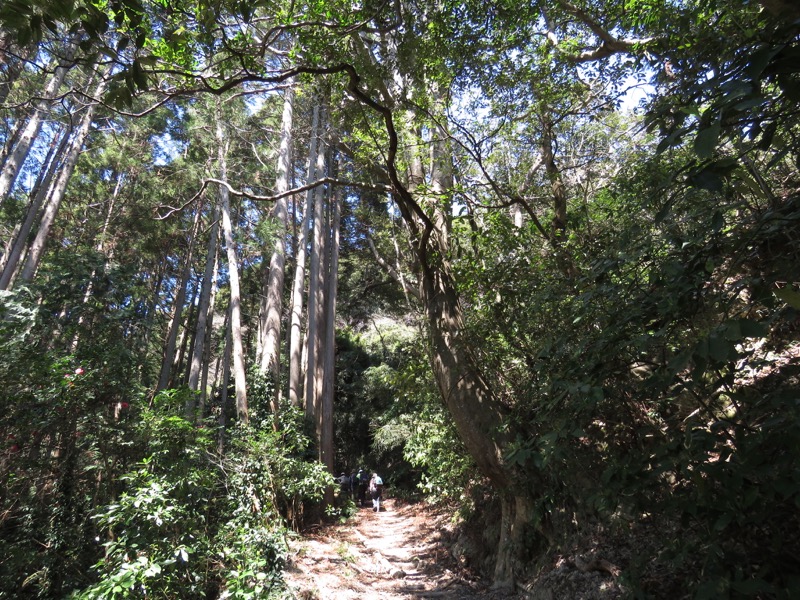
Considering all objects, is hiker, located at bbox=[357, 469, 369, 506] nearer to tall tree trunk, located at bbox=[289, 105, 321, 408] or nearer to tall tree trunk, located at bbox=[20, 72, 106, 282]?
tall tree trunk, located at bbox=[289, 105, 321, 408]

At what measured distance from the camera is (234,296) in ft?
36.8

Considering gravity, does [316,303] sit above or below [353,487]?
above

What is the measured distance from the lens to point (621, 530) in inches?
159

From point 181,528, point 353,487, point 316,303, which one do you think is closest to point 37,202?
point 316,303

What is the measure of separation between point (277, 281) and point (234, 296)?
1.53m

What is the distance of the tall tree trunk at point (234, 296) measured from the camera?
9.80 metres

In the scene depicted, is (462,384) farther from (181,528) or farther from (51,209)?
(51,209)

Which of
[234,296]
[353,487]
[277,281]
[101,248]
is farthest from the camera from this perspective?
[353,487]

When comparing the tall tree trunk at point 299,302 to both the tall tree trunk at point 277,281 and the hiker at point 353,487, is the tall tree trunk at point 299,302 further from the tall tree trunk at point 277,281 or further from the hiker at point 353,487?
the hiker at point 353,487

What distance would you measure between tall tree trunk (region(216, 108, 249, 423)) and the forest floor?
10.4 feet

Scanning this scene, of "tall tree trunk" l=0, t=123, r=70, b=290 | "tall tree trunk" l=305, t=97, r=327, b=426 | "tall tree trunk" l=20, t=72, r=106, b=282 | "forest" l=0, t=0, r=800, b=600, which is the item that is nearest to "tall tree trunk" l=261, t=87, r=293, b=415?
"tall tree trunk" l=305, t=97, r=327, b=426

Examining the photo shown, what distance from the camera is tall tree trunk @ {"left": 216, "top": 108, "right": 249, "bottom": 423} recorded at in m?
9.80

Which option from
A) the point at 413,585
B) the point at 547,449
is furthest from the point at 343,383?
the point at 547,449

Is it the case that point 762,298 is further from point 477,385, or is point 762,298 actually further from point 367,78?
point 367,78
